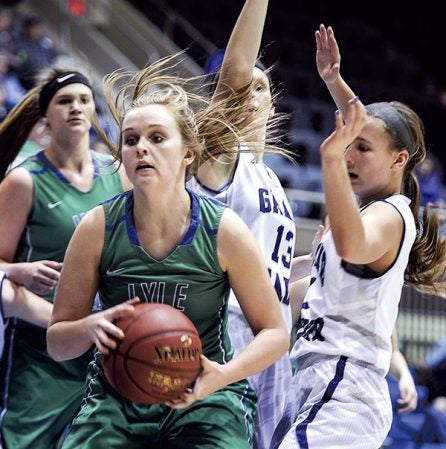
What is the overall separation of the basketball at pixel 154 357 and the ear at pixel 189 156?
0.66 metres

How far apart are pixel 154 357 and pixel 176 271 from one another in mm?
424

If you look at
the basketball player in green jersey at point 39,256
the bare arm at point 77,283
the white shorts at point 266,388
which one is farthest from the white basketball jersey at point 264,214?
the bare arm at point 77,283

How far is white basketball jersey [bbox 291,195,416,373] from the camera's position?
332cm

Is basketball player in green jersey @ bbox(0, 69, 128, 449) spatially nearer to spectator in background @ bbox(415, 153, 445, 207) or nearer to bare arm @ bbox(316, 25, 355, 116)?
bare arm @ bbox(316, 25, 355, 116)

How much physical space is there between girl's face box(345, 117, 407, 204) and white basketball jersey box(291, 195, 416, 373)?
89 millimetres

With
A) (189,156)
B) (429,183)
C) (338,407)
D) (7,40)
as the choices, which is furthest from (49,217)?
(429,183)

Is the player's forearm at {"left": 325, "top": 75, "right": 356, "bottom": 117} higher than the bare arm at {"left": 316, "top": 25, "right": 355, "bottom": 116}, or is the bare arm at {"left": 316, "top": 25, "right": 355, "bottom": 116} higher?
the bare arm at {"left": 316, "top": 25, "right": 355, "bottom": 116}

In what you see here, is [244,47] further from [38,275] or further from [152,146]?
[38,275]

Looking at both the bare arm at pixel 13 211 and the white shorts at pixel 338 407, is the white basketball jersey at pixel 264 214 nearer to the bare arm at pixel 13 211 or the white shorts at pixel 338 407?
the white shorts at pixel 338 407

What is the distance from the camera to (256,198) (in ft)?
13.0

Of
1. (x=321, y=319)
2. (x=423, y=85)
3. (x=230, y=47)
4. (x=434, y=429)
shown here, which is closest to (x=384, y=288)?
(x=321, y=319)

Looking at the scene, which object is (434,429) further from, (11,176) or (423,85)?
(423,85)

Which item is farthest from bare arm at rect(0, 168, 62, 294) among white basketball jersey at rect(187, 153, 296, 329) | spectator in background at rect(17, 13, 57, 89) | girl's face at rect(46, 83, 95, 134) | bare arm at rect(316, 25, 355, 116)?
spectator in background at rect(17, 13, 57, 89)

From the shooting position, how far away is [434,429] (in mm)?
7520
